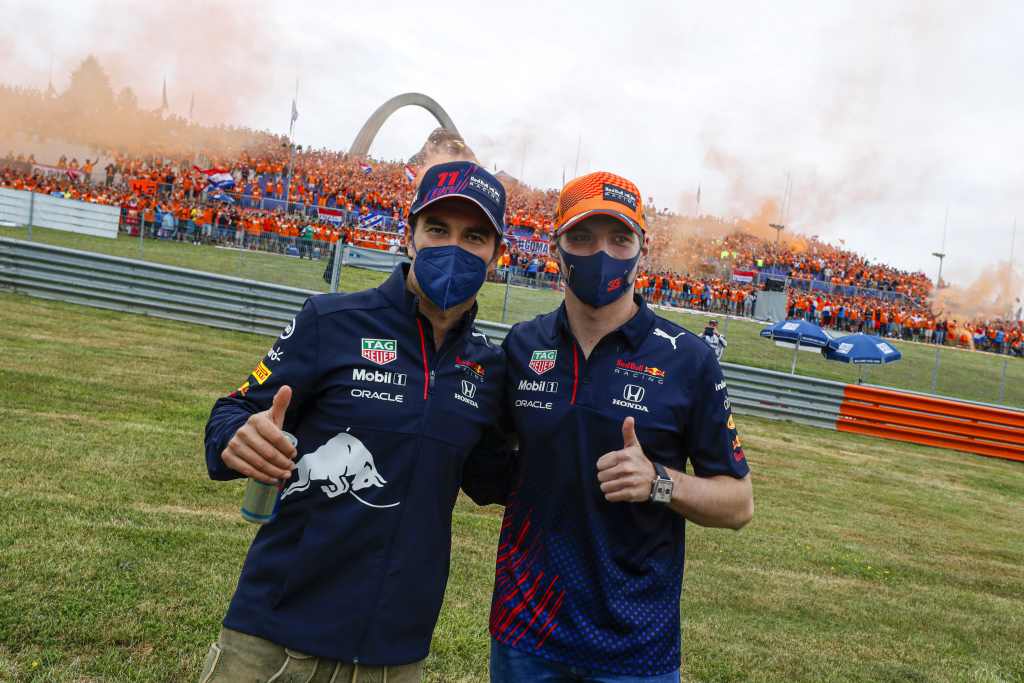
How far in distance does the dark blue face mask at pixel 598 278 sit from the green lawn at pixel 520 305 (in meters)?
11.2

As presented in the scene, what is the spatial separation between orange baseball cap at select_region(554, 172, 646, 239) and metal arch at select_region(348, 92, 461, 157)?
5641 centimetres

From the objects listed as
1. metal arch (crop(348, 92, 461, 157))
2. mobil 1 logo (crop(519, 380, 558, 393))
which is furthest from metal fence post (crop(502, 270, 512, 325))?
metal arch (crop(348, 92, 461, 157))

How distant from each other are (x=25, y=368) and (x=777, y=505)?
9143mm

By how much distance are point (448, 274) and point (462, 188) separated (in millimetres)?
293

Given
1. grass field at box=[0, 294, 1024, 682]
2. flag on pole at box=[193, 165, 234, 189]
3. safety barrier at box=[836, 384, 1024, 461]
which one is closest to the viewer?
grass field at box=[0, 294, 1024, 682]

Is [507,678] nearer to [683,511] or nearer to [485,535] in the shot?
[683,511]

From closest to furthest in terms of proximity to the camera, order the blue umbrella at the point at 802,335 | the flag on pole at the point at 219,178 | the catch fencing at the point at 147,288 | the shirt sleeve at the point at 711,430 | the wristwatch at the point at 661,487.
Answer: the wristwatch at the point at 661,487 → the shirt sleeve at the point at 711,430 → the catch fencing at the point at 147,288 → the blue umbrella at the point at 802,335 → the flag on pole at the point at 219,178

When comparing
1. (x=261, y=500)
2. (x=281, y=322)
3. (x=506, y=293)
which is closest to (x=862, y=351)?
(x=506, y=293)

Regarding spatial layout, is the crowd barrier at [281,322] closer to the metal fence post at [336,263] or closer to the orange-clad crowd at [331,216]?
the metal fence post at [336,263]

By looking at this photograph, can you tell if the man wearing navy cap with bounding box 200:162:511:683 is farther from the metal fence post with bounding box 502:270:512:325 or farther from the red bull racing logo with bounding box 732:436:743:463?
the metal fence post with bounding box 502:270:512:325

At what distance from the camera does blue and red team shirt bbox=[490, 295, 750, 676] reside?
7.24ft

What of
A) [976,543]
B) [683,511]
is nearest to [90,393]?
[683,511]

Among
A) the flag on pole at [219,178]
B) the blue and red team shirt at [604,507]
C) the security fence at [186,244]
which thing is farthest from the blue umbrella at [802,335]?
the flag on pole at [219,178]

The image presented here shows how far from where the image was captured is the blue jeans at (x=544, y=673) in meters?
2.18
